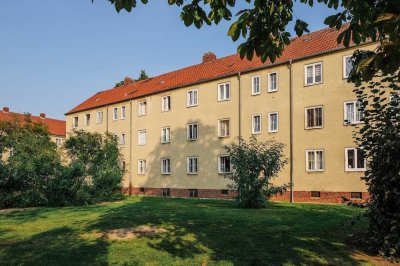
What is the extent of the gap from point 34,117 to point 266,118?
6222 cm

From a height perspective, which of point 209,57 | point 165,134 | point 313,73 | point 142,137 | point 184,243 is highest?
point 209,57

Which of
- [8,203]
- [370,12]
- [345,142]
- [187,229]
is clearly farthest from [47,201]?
[370,12]

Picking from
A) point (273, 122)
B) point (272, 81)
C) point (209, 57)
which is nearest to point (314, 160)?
point (273, 122)

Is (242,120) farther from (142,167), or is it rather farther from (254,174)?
(142,167)

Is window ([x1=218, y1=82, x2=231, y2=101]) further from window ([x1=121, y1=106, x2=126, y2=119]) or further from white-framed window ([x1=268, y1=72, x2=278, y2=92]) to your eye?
window ([x1=121, y1=106, x2=126, y2=119])

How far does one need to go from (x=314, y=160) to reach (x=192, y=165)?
37.1 ft

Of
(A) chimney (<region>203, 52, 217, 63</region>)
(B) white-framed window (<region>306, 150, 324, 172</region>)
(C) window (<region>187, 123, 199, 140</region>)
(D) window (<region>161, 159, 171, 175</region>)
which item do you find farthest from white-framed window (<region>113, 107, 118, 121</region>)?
(B) white-framed window (<region>306, 150, 324, 172</region>)

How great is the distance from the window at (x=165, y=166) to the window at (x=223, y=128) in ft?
21.4

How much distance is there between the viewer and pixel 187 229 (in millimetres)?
10508

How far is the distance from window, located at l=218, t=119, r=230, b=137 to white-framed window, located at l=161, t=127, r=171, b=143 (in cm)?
606

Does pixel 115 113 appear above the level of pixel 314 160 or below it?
above

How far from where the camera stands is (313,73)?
26.2 m

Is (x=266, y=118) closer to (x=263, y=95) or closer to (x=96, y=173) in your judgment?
(x=263, y=95)

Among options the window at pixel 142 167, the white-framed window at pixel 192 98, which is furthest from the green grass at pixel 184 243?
the window at pixel 142 167
